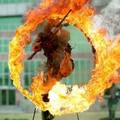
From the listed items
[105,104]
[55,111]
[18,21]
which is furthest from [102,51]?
A: [18,21]

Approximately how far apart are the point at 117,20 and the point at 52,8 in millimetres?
35206

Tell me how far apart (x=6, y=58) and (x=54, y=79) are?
48630mm

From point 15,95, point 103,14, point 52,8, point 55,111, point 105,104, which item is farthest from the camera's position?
point 15,95

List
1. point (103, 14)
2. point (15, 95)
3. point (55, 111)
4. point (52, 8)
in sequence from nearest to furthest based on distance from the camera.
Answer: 1. point (55, 111)
2. point (52, 8)
3. point (103, 14)
4. point (15, 95)

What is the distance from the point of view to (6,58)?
236 ft

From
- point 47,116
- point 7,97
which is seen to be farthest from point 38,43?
point 7,97

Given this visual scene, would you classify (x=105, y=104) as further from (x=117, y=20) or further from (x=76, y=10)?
(x=76, y=10)

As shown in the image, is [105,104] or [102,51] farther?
[105,104]

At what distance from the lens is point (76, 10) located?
2422cm

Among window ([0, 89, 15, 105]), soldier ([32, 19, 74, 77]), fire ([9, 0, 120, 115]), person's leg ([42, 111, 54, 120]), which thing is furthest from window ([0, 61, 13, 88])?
person's leg ([42, 111, 54, 120])

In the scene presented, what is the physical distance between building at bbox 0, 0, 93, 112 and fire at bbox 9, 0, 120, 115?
→ 36.5m

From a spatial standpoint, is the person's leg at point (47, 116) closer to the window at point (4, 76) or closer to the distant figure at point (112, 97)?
the distant figure at point (112, 97)

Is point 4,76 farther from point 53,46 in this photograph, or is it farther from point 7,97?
point 53,46

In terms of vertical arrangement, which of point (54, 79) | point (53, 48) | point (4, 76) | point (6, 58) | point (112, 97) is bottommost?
point (4, 76)
